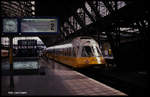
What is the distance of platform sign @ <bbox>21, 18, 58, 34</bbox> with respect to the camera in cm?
1210

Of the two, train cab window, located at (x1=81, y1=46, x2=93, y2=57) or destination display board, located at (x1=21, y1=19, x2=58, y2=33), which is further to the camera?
train cab window, located at (x1=81, y1=46, x2=93, y2=57)

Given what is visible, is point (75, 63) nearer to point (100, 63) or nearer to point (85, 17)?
point (100, 63)

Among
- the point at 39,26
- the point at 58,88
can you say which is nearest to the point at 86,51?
the point at 39,26

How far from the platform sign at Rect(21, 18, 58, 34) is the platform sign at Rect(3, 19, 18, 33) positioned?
852 mm

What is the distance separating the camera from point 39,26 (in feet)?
40.4

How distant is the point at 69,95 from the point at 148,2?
9.91m

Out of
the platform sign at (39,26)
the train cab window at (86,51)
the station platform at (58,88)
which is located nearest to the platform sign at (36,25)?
the platform sign at (39,26)

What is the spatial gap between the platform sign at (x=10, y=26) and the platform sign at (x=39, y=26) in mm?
852

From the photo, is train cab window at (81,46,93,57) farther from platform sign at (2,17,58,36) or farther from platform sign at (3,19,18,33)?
platform sign at (3,19,18,33)

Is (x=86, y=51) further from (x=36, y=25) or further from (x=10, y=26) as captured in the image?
(x=10, y=26)

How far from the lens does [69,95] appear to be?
781cm

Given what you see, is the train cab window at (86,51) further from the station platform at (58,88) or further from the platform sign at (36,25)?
the station platform at (58,88)

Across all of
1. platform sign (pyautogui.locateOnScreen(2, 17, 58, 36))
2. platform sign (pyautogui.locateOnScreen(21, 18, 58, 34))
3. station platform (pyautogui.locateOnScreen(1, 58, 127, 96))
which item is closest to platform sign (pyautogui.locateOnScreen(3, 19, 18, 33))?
platform sign (pyautogui.locateOnScreen(2, 17, 58, 36))

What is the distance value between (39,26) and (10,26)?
1952mm
